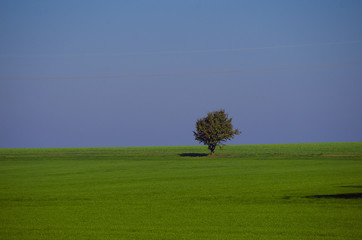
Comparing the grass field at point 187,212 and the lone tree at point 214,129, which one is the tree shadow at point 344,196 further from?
the lone tree at point 214,129

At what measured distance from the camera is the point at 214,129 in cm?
9031

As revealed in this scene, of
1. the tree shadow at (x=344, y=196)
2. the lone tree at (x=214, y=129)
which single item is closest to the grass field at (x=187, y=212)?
the tree shadow at (x=344, y=196)

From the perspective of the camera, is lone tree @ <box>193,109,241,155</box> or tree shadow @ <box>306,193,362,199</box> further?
lone tree @ <box>193,109,241,155</box>

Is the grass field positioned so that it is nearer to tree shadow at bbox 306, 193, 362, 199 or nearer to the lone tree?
tree shadow at bbox 306, 193, 362, 199

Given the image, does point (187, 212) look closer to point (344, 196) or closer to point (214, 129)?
point (344, 196)

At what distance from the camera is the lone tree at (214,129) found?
295 feet

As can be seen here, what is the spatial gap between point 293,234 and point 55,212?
11.3 meters

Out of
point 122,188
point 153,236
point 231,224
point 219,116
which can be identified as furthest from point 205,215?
point 219,116

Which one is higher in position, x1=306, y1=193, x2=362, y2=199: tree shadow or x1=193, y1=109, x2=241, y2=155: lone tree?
x1=193, y1=109, x2=241, y2=155: lone tree

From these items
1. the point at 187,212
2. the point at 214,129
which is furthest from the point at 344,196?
the point at 214,129

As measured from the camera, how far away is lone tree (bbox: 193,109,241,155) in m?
90.1

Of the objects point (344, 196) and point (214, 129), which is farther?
point (214, 129)

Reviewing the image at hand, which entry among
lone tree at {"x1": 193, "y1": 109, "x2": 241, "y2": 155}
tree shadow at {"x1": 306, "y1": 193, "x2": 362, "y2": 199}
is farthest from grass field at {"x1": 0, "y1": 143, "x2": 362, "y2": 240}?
lone tree at {"x1": 193, "y1": 109, "x2": 241, "y2": 155}

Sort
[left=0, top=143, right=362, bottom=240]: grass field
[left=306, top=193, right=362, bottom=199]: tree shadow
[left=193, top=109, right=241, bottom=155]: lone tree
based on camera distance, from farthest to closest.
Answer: [left=193, top=109, right=241, bottom=155]: lone tree
[left=306, top=193, right=362, bottom=199]: tree shadow
[left=0, top=143, right=362, bottom=240]: grass field
